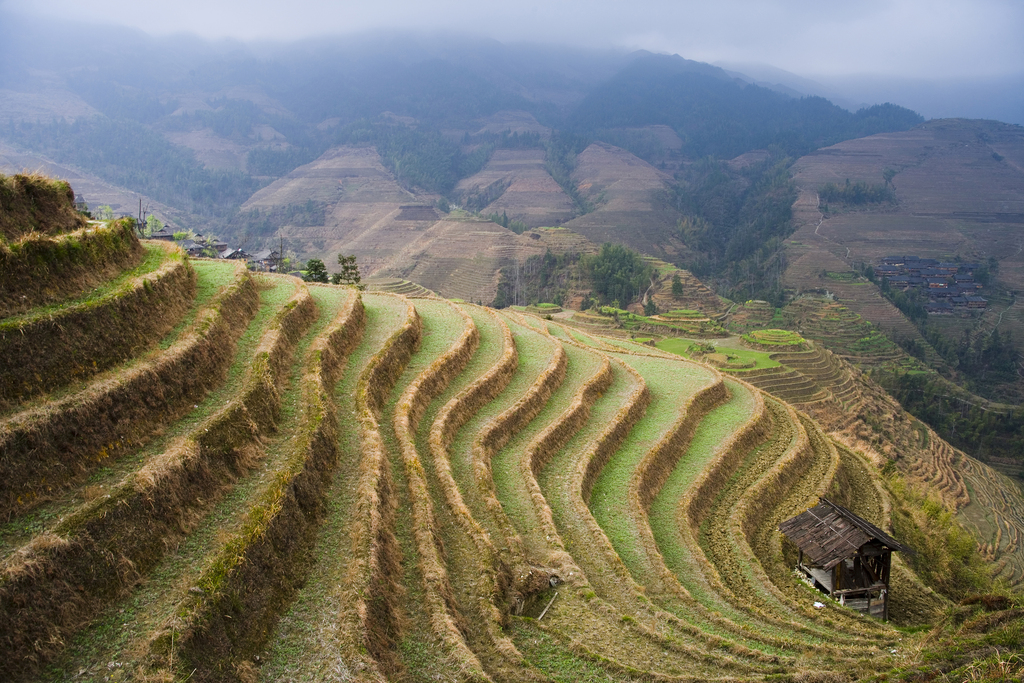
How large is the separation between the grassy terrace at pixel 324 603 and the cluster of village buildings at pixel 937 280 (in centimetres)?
11332

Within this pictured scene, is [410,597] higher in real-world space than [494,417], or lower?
higher

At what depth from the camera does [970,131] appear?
621 ft

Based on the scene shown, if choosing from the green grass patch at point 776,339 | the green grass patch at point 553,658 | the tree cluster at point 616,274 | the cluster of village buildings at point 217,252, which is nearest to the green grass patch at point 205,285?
the green grass patch at point 553,658

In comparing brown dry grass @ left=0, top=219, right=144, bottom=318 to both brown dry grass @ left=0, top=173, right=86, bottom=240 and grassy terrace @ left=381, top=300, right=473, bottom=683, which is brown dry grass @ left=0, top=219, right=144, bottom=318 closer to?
brown dry grass @ left=0, top=173, right=86, bottom=240

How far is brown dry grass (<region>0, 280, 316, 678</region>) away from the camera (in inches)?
313

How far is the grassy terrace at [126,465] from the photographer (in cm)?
908

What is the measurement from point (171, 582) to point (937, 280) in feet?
418

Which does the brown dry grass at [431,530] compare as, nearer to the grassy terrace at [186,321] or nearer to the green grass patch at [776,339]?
the grassy terrace at [186,321]

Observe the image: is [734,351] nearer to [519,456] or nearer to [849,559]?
[849,559]

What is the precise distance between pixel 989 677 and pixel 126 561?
467 inches

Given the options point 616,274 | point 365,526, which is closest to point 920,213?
point 616,274

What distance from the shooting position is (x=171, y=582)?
9539 millimetres

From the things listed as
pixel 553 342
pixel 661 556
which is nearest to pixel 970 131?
pixel 553 342

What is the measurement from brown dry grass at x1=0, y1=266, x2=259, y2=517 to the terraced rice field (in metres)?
0.04
